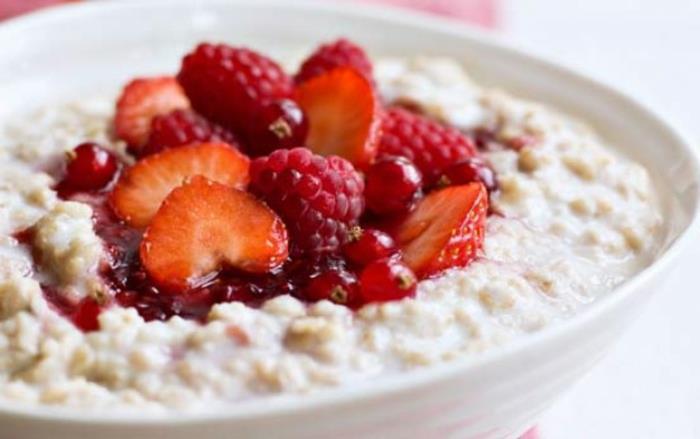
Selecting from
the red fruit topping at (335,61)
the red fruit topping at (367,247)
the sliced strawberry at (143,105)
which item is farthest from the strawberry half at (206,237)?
the red fruit topping at (335,61)

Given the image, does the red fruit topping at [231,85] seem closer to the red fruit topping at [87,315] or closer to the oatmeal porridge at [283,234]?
the oatmeal porridge at [283,234]

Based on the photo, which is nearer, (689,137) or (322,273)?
(322,273)

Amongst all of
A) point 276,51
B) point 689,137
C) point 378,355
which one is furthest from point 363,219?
point 276,51

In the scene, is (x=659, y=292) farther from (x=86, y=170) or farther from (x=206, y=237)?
(x=86, y=170)

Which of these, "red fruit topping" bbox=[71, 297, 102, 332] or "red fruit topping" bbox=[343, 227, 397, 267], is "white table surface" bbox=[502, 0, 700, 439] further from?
"red fruit topping" bbox=[71, 297, 102, 332]

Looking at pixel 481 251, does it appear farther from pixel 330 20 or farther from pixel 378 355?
pixel 330 20

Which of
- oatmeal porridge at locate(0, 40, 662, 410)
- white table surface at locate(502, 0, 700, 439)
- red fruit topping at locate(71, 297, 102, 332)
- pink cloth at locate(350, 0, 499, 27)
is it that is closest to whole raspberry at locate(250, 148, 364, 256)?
oatmeal porridge at locate(0, 40, 662, 410)

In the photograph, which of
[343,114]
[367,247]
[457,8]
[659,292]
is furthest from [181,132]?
[457,8]
